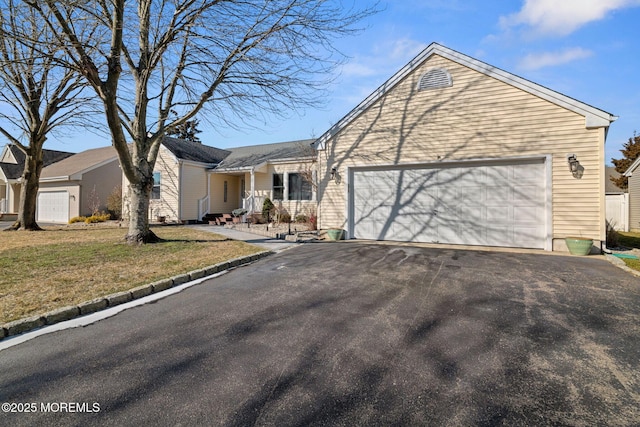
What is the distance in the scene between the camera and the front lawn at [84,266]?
458cm

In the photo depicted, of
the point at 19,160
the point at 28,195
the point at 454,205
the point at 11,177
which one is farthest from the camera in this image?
the point at 19,160

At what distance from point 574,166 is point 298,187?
11405 millimetres

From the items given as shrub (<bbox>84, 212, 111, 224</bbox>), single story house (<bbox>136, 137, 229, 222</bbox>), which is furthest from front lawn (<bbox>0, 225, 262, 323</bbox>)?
shrub (<bbox>84, 212, 111, 224</bbox>)

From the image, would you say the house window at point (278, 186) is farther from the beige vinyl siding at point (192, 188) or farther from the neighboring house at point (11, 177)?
the neighboring house at point (11, 177)

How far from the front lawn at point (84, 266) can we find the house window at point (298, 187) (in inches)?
266

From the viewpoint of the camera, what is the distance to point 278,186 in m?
17.1

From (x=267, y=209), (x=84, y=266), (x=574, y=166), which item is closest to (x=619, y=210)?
(x=574, y=166)

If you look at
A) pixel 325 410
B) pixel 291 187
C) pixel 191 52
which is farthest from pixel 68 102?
pixel 325 410

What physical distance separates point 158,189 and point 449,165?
16084 millimetres

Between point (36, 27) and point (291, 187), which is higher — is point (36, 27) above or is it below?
above

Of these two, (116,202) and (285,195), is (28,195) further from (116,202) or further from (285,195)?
(285,195)

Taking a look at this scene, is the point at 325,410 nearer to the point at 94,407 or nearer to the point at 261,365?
the point at 261,365

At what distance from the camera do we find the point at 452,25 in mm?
8906

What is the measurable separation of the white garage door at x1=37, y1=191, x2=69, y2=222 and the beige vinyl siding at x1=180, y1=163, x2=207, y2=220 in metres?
10.3
